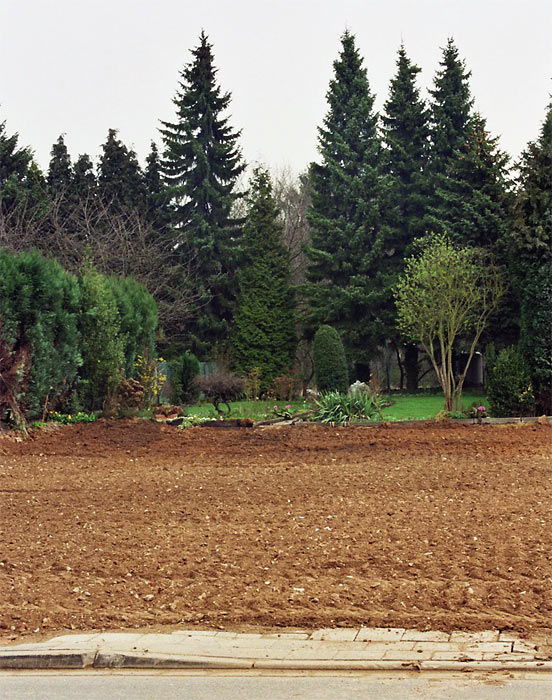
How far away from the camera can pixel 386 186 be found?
87.6 feet

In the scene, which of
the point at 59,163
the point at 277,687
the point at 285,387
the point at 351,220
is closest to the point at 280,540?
the point at 277,687

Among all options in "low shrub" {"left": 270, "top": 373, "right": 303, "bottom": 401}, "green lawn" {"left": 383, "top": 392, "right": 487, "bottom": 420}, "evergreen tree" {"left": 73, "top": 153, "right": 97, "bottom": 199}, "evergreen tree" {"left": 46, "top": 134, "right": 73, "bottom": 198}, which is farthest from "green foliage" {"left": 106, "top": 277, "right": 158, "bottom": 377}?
"evergreen tree" {"left": 46, "top": 134, "right": 73, "bottom": 198}

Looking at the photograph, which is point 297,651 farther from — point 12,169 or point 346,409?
point 12,169

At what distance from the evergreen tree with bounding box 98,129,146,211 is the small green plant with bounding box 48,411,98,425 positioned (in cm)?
1781

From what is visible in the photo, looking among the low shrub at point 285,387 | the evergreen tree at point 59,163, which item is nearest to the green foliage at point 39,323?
the low shrub at point 285,387

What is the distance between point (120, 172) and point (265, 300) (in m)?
9.26

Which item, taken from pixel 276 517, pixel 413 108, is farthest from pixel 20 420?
pixel 413 108

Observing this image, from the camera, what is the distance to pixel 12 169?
30.2m

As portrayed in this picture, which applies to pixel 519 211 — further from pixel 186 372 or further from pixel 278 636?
pixel 278 636

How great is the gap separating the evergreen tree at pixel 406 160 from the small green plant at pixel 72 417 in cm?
1461

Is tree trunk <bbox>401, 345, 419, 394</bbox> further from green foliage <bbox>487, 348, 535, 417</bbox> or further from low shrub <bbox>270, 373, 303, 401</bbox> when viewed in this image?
green foliage <bbox>487, 348, 535, 417</bbox>

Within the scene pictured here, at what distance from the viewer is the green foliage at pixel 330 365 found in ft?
66.3

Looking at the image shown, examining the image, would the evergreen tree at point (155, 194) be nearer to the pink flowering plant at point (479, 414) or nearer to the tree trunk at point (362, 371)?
the tree trunk at point (362, 371)

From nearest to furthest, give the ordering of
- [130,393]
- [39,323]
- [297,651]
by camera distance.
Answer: [297,651]
[39,323]
[130,393]
